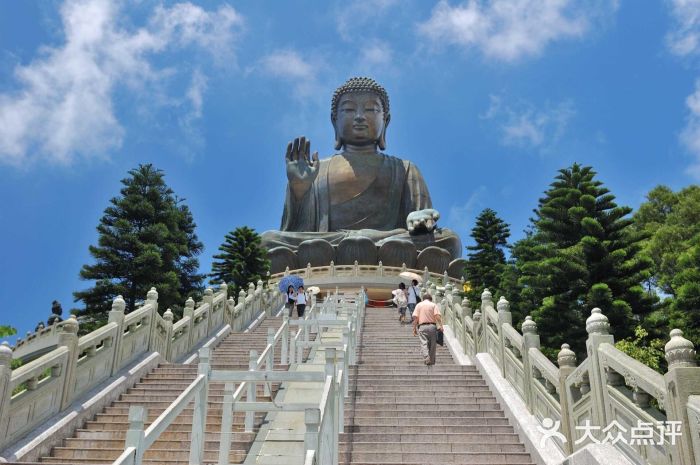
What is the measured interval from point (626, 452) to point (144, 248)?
39.7 feet

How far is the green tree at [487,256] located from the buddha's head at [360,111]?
6.92m

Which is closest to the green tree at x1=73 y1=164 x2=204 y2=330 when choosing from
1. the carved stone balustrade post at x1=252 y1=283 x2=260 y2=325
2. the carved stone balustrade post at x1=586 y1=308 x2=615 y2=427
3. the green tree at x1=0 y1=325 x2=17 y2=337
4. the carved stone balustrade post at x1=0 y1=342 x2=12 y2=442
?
the carved stone balustrade post at x1=252 y1=283 x2=260 y2=325

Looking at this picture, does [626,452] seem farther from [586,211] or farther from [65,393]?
[586,211]

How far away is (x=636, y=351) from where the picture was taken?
9023 mm

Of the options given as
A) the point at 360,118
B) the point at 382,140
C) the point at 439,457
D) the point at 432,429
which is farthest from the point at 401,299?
the point at 382,140

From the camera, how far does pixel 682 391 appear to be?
3518 millimetres

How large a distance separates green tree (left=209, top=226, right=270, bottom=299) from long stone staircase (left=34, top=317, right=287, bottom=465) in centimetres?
1032

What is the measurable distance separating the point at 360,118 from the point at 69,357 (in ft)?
72.2

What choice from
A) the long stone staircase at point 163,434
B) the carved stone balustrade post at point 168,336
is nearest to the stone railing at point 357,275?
the carved stone balustrade post at point 168,336

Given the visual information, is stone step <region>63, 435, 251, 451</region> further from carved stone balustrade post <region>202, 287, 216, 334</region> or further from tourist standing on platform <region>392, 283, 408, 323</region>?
tourist standing on platform <region>392, 283, 408, 323</region>

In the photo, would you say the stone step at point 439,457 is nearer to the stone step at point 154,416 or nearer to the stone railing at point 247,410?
the stone railing at point 247,410

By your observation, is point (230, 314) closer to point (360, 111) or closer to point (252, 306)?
point (252, 306)

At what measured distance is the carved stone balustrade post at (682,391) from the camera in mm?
3455

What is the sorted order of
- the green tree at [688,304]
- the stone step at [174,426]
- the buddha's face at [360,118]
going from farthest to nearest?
the buddha's face at [360,118], the green tree at [688,304], the stone step at [174,426]
